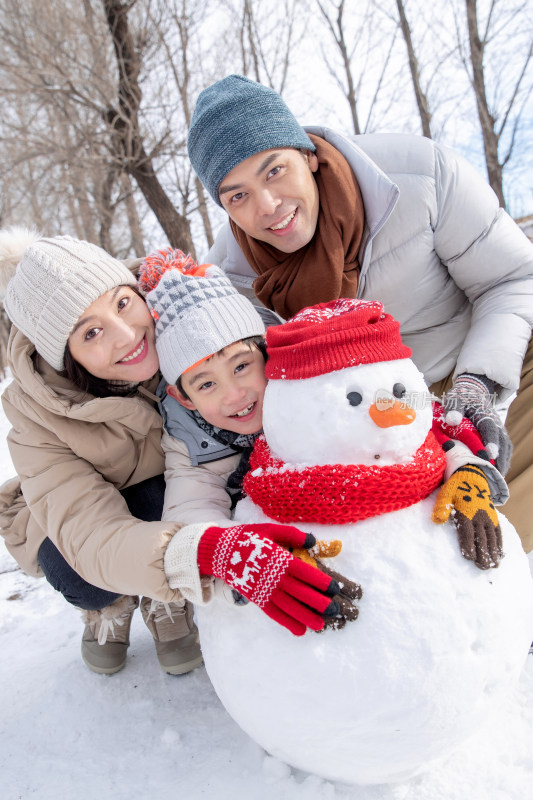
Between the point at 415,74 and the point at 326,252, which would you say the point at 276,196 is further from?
the point at 415,74

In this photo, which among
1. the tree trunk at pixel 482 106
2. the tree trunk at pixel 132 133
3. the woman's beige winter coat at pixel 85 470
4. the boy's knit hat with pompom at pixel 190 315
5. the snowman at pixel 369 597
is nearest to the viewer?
the snowman at pixel 369 597

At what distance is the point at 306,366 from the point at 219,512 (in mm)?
493

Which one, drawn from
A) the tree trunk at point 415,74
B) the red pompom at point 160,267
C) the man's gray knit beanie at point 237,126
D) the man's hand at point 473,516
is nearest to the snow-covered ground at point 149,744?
the man's hand at point 473,516

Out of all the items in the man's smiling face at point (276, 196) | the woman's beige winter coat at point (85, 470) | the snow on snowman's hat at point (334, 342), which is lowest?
the woman's beige winter coat at point (85, 470)

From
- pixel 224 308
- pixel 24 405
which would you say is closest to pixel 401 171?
pixel 224 308

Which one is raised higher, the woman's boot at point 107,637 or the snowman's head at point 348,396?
the snowman's head at point 348,396

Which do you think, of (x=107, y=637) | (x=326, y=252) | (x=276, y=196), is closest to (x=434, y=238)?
(x=326, y=252)

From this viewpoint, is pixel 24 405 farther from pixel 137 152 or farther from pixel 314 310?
pixel 137 152

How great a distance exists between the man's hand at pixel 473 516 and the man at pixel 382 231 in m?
0.51

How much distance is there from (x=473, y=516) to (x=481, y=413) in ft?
1.28

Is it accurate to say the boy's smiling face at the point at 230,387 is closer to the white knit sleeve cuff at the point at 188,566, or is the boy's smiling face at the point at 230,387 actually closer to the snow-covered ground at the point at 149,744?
the white knit sleeve cuff at the point at 188,566

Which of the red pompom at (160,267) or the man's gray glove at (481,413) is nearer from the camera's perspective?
the man's gray glove at (481,413)

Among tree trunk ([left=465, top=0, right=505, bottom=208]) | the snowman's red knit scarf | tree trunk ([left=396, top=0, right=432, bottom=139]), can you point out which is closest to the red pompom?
the snowman's red knit scarf

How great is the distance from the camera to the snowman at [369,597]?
1.01m
